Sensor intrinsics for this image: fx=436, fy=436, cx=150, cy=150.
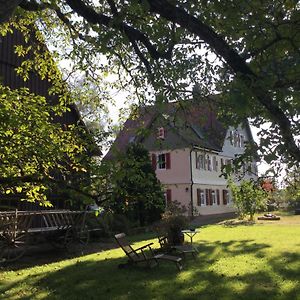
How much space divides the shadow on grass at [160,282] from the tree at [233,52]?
4.59m

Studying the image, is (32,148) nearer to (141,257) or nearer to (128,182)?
(128,182)

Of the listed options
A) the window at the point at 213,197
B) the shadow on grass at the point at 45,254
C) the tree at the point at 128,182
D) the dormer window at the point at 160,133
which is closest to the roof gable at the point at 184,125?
the dormer window at the point at 160,133

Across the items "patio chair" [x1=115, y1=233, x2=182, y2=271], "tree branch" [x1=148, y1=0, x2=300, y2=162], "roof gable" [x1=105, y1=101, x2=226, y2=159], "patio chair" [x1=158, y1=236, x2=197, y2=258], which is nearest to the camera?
"tree branch" [x1=148, y1=0, x2=300, y2=162]

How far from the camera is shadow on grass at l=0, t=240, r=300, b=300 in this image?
331 inches

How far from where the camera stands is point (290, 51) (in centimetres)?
409

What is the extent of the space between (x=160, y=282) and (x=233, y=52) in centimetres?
673

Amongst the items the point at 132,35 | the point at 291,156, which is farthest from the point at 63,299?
the point at 291,156

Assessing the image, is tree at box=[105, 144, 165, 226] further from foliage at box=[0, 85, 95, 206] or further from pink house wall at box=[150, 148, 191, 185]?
pink house wall at box=[150, 148, 191, 185]

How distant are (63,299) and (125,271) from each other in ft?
8.31

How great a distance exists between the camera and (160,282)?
9.40 metres

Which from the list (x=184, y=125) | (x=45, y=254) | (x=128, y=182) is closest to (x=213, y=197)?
Result: (x=45, y=254)

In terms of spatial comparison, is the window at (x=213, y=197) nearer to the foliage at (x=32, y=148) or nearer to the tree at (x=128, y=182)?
the tree at (x=128, y=182)

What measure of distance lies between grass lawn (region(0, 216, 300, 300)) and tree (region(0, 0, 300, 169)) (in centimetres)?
→ 465

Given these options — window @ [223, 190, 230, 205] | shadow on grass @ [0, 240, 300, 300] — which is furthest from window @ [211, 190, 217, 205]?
shadow on grass @ [0, 240, 300, 300]
